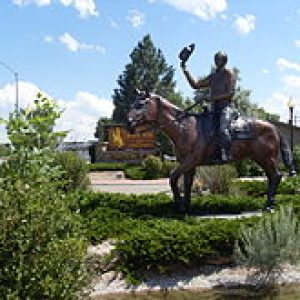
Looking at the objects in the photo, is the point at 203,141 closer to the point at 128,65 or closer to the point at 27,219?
the point at 27,219

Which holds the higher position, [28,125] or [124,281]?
[28,125]

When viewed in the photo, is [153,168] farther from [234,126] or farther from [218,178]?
[234,126]

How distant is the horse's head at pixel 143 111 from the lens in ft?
36.9

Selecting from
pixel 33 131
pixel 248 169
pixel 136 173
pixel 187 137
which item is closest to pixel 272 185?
pixel 187 137

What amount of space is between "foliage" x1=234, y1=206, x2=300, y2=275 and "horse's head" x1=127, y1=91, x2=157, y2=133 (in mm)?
3425

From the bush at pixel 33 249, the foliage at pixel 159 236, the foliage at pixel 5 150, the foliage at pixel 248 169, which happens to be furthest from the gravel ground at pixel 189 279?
the foliage at pixel 248 169

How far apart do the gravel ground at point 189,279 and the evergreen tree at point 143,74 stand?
220 feet

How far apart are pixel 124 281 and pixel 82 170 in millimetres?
9062

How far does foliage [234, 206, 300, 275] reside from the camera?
27.4ft

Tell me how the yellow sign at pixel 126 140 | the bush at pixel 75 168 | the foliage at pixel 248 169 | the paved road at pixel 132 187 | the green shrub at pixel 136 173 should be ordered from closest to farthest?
the bush at pixel 75 168
the paved road at pixel 132 187
the foliage at pixel 248 169
the green shrub at pixel 136 173
the yellow sign at pixel 126 140

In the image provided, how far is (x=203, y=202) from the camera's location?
12.6 metres

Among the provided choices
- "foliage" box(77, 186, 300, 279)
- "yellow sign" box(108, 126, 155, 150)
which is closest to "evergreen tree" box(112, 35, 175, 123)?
"yellow sign" box(108, 126, 155, 150)

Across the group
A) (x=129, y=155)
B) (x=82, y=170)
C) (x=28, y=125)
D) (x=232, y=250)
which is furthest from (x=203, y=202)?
(x=129, y=155)

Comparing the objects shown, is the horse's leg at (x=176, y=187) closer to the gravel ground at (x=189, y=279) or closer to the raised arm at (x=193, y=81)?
the raised arm at (x=193, y=81)
